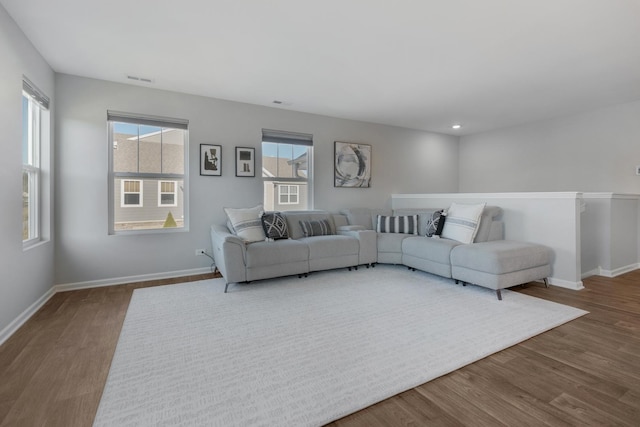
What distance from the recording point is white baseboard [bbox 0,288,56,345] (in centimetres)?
227

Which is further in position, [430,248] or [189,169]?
[189,169]

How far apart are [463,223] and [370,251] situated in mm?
1305

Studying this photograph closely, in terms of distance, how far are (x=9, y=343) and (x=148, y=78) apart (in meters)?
2.90

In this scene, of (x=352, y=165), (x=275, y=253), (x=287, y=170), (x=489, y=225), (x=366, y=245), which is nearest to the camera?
(x=275, y=253)

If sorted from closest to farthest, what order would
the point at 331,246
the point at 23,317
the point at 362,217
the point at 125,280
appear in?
→ the point at 23,317, the point at 125,280, the point at 331,246, the point at 362,217

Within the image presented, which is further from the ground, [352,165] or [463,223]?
[352,165]

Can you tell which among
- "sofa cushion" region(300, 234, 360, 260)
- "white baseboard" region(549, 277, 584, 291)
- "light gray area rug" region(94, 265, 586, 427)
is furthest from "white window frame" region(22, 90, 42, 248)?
"white baseboard" region(549, 277, 584, 291)

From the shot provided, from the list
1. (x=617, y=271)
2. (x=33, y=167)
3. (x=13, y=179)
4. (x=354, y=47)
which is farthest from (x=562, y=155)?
(x=33, y=167)

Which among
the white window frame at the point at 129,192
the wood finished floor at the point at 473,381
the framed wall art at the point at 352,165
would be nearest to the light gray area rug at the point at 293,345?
the wood finished floor at the point at 473,381

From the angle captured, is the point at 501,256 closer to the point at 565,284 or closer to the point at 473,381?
the point at 565,284

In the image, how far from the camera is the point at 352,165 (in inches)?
216

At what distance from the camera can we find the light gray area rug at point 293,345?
Result: 1533 millimetres

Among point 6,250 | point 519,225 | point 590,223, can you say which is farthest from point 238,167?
point 590,223

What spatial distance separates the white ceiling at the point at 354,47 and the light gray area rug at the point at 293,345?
2455 millimetres
